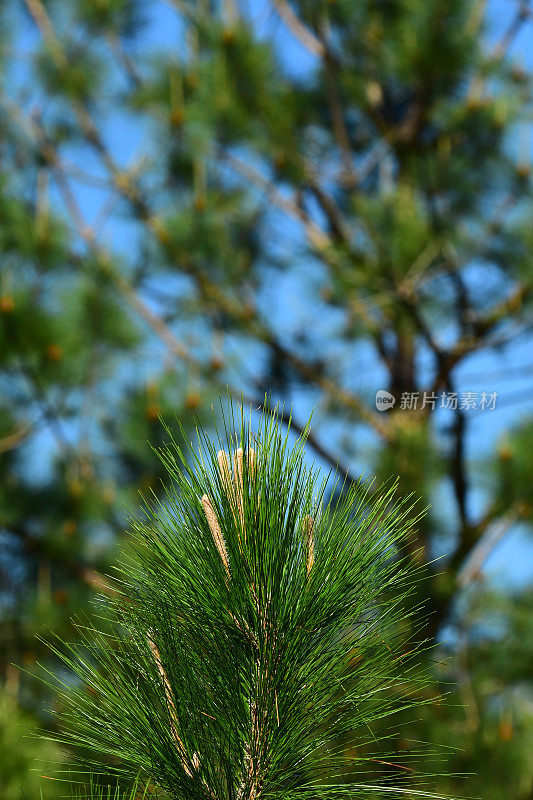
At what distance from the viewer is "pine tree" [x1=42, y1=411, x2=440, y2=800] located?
0.74 meters

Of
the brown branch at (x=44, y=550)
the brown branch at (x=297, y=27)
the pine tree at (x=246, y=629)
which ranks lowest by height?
the pine tree at (x=246, y=629)

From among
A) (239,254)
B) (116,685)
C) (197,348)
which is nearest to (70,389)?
(197,348)

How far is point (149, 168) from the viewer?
280 centimetres

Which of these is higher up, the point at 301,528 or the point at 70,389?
the point at 70,389

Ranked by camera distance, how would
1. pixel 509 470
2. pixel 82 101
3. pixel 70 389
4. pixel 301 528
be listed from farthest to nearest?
1. pixel 82 101
2. pixel 70 389
3. pixel 509 470
4. pixel 301 528

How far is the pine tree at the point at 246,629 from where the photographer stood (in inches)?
29.0

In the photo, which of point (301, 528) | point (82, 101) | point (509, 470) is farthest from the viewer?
point (82, 101)

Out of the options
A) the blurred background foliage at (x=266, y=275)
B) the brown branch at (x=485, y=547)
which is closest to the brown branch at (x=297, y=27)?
the blurred background foliage at (x=266, y=275)

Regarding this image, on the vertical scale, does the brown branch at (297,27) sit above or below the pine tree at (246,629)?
above

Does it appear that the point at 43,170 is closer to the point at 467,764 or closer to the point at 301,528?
the point at 467,764

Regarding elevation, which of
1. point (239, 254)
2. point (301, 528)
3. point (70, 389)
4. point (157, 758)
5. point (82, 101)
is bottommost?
point (157, 758)

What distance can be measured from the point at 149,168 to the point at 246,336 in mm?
592

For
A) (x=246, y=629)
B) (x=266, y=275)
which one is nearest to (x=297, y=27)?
(x=266, y=275)

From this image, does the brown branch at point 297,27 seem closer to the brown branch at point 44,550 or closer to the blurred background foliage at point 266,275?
the blurred background foliage at point 266,275
